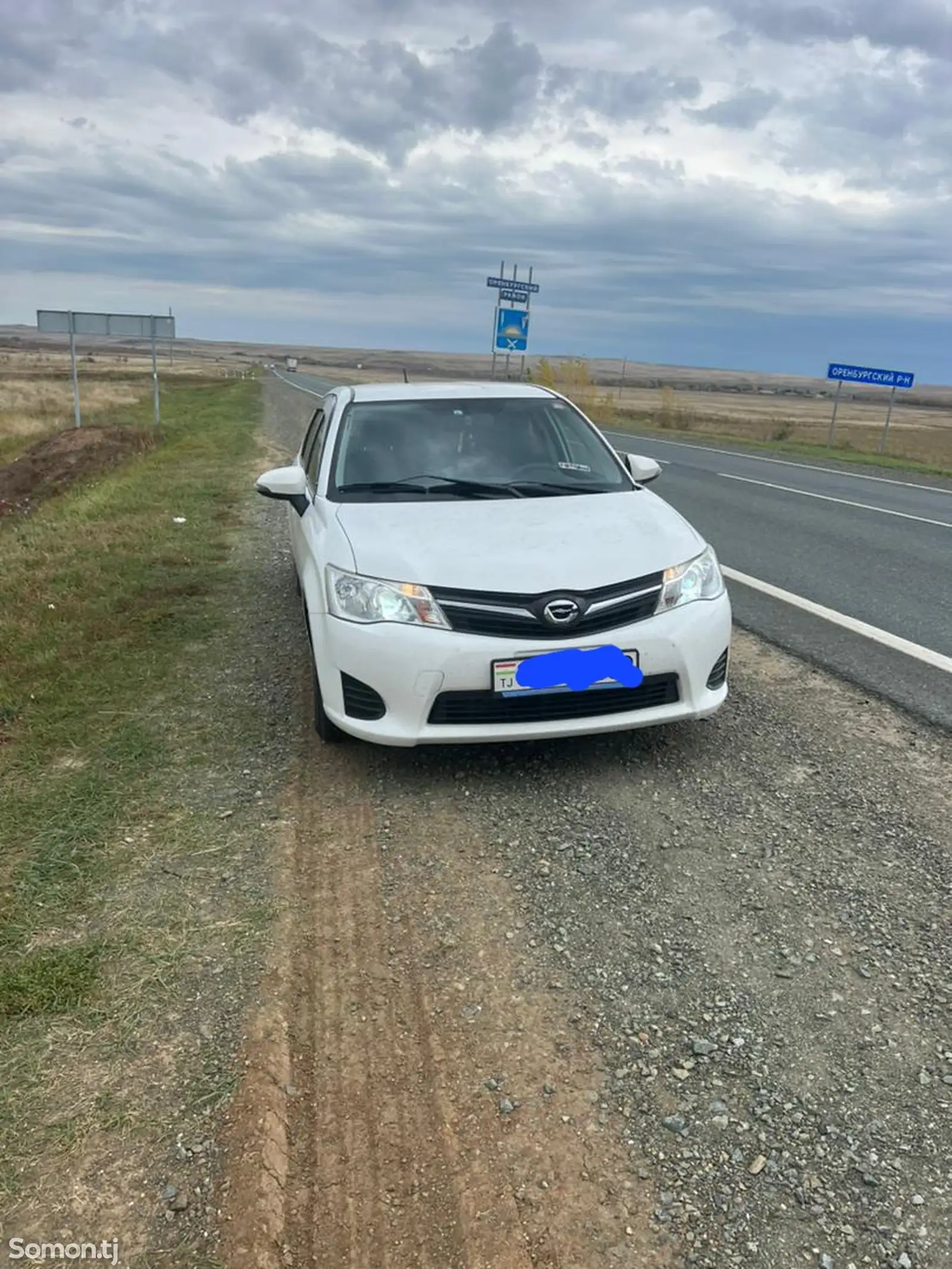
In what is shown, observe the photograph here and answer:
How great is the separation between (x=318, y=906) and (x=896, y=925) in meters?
1.89

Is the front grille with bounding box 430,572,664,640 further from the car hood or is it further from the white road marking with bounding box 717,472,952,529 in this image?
the white road marking with bounding box 717,472,952,529

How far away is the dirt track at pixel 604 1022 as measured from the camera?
6.48 ft

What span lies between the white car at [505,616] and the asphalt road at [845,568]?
162cm

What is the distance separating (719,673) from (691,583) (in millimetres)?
448

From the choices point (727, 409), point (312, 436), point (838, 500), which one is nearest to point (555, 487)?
point (312, 436)

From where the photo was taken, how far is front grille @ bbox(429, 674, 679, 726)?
374 centimetres

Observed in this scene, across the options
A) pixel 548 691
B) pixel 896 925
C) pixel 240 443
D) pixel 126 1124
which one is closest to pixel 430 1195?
pixel 126 1124

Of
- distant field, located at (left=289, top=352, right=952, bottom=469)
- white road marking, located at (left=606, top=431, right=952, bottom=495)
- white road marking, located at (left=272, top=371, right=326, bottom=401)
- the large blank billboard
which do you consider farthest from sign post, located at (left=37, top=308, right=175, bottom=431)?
white road marking, located at (left=272, top=371, right=326, bottom=401)

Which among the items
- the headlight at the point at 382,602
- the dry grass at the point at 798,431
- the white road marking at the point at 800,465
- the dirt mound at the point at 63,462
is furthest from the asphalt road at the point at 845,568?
the dirt mound at the point at 63,462

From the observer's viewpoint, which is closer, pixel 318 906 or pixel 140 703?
pixel 318 906

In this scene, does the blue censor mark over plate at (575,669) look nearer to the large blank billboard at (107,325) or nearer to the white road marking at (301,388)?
the large blank billboard at (107,325)

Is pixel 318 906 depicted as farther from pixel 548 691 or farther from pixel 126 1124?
pixel 548 691

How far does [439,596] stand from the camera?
3756 millimetres

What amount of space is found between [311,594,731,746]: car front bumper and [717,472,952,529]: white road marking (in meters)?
8.18
